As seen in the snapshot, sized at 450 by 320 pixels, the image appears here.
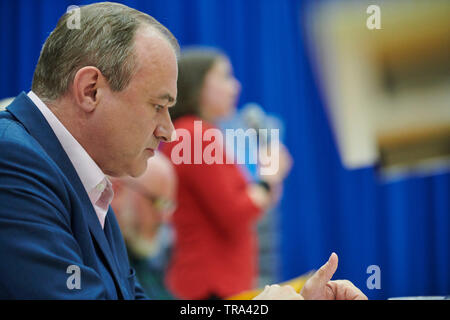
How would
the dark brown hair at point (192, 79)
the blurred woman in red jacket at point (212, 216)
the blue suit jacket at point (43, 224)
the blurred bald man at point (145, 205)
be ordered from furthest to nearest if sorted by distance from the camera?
the blurred woman in red jacket at point (212, 216), the blurred bald man at point (145, 205), the dark brown hair at point (192, 79), the blue suit jacket at point (43, 224)

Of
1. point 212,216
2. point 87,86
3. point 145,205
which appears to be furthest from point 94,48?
point 212,216

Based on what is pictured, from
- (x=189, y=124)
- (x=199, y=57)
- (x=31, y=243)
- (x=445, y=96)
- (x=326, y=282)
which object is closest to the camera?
(x=31, y=243)

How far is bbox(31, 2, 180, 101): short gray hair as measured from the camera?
90cm

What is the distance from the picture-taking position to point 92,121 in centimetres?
92

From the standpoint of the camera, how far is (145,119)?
0.93 metres

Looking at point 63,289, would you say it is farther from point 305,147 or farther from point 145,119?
point 305,147

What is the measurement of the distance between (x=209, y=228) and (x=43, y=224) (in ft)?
3.62

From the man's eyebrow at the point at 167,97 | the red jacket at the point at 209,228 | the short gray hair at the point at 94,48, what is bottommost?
the red jacket at the point at 209,228

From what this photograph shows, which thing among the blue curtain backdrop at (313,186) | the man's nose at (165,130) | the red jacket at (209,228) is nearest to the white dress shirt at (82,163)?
the man's nose at (165,130)

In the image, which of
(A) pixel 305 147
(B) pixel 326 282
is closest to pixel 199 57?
(B) pixel 326 282

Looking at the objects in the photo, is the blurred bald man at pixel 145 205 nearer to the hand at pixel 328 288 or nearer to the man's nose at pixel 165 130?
the man's nose at pixel 165 130

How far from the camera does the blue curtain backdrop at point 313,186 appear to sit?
2910 mm

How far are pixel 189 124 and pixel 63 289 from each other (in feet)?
2.33

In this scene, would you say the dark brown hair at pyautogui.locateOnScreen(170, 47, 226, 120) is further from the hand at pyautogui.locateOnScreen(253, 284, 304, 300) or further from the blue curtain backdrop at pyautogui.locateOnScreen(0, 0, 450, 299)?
the blue curtain backdrop at pyautogui.locateOnScreen(0, 0, 450, 299)
